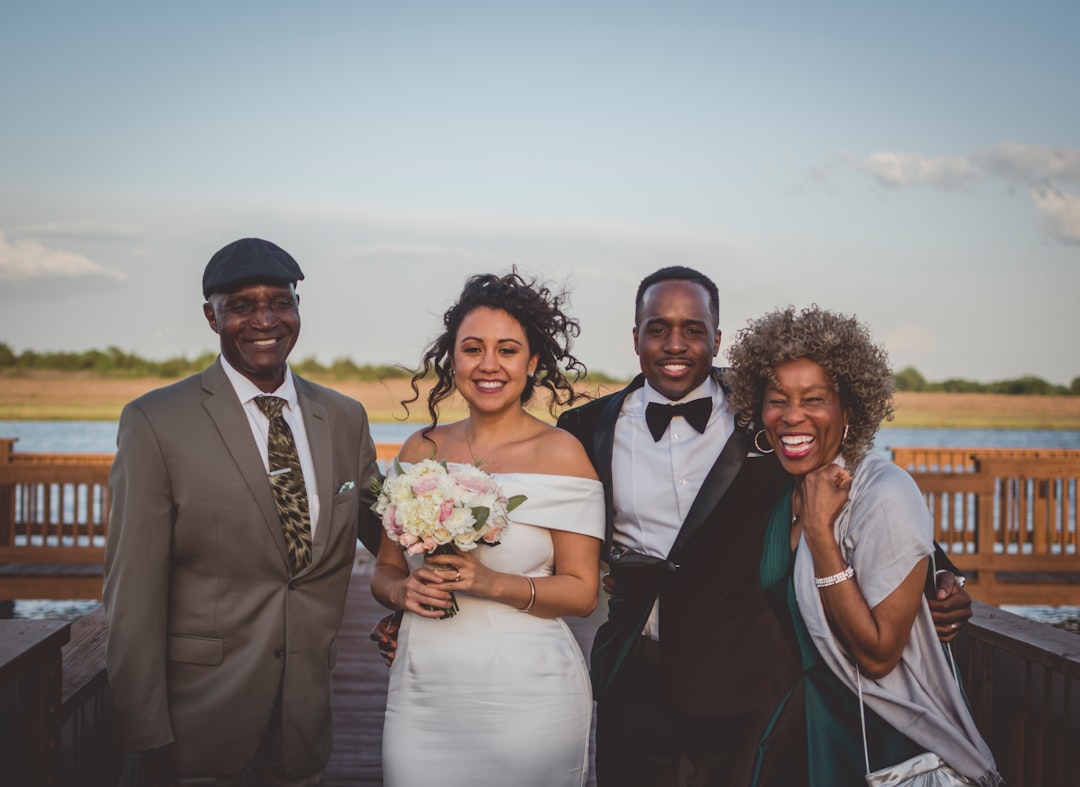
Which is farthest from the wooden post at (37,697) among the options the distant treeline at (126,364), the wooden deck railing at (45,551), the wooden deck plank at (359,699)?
the distant treeline at (126,364)

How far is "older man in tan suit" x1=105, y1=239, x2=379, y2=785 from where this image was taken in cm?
259

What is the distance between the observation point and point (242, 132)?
36.1 meters

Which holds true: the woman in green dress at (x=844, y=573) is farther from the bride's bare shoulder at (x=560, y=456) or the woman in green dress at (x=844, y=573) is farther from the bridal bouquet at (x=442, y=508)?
the bridal bouquet at (x=442, y=508)

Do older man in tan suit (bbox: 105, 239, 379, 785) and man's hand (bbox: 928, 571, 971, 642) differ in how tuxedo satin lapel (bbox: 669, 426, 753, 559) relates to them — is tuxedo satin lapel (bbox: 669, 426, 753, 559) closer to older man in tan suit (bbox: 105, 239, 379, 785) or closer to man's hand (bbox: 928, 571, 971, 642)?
man's hand (bbox: 928, 571, 971, 642)

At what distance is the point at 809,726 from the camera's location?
102 inches

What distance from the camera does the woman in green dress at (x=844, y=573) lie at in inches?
96.9

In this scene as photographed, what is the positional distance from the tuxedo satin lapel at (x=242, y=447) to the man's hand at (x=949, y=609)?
1.98 m

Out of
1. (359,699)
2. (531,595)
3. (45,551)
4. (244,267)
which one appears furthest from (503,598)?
(45,551)

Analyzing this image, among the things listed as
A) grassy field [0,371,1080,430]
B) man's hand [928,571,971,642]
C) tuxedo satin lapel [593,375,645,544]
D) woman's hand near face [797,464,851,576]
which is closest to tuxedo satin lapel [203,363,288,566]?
tuxedo satin lapel [593,375,645,544]

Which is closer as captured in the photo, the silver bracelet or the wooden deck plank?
the silver bracelet

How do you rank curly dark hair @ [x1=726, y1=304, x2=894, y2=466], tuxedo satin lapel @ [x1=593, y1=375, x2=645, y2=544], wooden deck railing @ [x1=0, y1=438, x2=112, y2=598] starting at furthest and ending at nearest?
wooden deck railing @ [x1=0, y1=438, x2=112, y2=598] → tuxedo satin lapel @ [x1=593, y1=375, x2=645, y2=544] → curly dark hair @ [x1=726, y1=304, x2=894, y2=466]

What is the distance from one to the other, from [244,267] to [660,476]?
1.64m

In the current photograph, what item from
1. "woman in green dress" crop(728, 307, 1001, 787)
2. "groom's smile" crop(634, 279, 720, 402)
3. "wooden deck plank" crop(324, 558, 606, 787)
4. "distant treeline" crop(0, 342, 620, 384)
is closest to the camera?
"woman in green dress" crop(728, 307, 1001, 787)

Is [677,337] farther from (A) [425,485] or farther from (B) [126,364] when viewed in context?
(B) [126,364]
